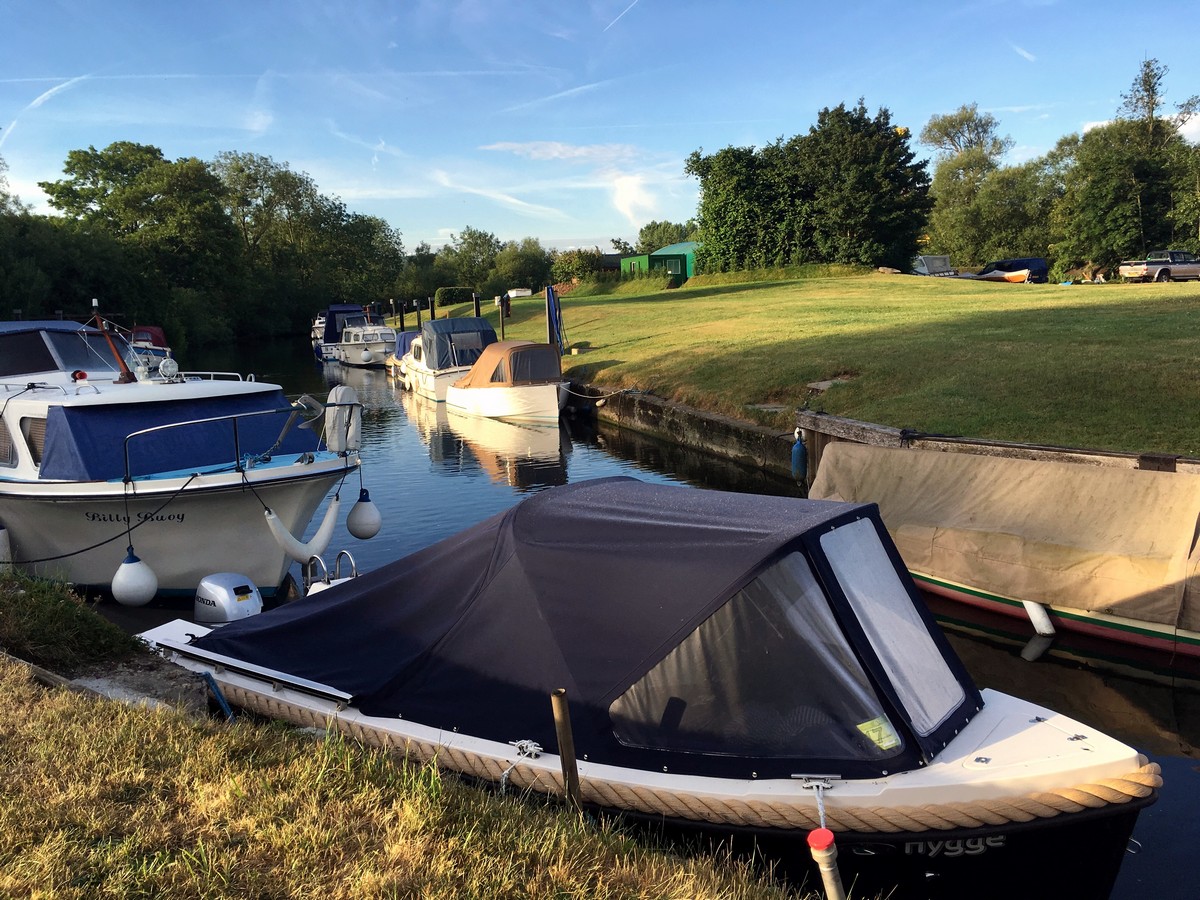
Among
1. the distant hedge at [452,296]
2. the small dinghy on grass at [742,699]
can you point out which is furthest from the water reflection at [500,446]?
the distant hedge at [452,296]

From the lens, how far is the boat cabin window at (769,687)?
186 inches

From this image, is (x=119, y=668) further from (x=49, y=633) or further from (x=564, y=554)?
(x=564, y=554)

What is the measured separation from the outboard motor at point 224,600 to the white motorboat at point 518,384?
17.5 meters

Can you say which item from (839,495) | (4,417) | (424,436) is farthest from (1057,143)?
(4,417)

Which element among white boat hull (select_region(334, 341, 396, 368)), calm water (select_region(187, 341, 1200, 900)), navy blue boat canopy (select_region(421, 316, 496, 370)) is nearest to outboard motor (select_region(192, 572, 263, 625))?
calm water (select_region(187, 341, 1200, 900))

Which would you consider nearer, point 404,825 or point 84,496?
point 404,825

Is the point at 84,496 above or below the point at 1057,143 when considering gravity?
below

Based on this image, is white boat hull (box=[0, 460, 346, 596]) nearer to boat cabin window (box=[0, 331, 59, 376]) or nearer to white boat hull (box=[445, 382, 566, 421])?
boat cabin window (box=[0, 331, 59, 376])

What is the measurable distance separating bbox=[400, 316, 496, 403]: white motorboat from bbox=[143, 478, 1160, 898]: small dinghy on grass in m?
28.8

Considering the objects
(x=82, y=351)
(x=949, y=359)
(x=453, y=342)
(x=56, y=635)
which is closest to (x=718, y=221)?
(x=453, y=342)

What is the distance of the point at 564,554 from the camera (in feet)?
18.1

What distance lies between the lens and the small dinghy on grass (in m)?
4.54

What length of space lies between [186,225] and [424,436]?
171 ft

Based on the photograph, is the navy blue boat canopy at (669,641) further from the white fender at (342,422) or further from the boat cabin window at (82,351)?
the boat cabin window at (82,351)
